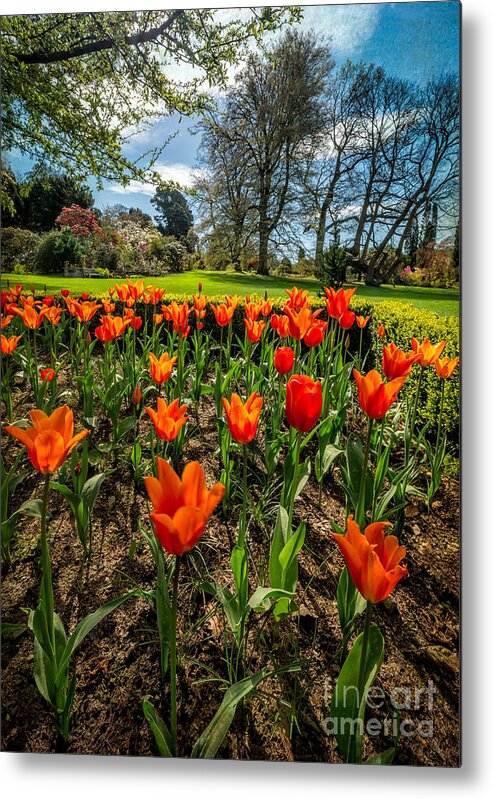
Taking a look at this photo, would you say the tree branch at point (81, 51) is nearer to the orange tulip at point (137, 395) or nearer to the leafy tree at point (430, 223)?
the leafy tree at point (430, 223)

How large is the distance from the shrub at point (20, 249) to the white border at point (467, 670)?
1.04m

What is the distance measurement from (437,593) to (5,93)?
2.17m

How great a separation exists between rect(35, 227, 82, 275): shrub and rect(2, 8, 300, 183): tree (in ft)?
0.74

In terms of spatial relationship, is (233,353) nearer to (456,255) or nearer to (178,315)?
(178,315)

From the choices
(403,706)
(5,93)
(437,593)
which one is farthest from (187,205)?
(403,706)

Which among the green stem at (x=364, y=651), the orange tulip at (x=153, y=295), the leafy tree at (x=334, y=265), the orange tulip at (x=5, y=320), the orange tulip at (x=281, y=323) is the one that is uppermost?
the leafy tree at (x=334, y=265)

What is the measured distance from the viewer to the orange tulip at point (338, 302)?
1768mm

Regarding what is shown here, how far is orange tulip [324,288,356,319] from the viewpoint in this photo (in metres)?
1.77

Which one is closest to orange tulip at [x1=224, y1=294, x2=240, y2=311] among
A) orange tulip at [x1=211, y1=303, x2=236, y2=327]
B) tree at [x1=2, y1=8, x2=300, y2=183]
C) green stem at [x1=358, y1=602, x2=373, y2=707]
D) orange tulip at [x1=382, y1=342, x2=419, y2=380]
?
orange tulip at [x1=211, y1=303, x2=236, y2=327]

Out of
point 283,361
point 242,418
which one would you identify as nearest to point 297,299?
point 283,361

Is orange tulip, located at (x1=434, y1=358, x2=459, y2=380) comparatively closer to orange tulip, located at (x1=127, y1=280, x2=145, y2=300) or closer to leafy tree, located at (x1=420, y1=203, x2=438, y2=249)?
leafy tree, located at (x1=420, y1=203, x2=438, y2=249)

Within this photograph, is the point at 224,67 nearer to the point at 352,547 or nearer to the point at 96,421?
the point at 96,421

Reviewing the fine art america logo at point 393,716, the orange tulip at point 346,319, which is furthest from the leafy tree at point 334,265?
the fine art america logo at point 393,716

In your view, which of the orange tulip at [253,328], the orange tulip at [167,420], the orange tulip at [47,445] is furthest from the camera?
the orange tulip at [253,328]
